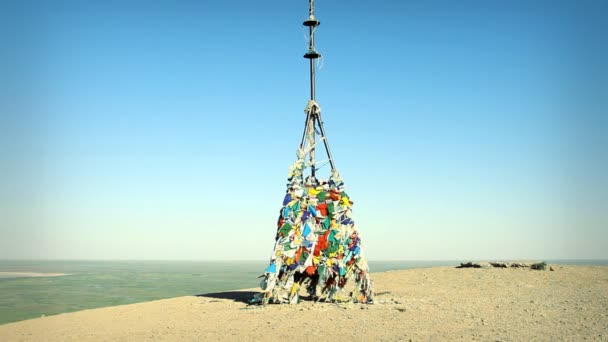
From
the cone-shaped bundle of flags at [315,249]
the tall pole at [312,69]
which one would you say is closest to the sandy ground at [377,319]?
the cone-shaped bundle of flags at [315,249]

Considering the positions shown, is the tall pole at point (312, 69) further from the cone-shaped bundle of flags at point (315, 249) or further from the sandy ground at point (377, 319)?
the sandy ground at point (377, 319)

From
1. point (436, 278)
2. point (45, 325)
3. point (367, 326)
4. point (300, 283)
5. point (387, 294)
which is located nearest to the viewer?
point (367, 326)

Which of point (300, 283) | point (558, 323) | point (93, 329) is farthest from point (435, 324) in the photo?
point (93, 329)

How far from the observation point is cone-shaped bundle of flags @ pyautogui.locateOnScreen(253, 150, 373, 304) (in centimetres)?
1630

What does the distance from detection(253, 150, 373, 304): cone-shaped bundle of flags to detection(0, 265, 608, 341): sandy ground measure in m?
0.73

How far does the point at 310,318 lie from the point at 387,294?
19.7 feet

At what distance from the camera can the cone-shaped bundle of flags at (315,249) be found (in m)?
16.3

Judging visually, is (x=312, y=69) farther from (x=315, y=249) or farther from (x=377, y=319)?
(x=377, y=319)

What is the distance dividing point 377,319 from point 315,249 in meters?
3.53

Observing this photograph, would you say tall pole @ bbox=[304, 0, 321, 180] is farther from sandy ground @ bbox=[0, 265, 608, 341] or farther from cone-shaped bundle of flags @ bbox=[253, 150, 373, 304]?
sandy ground @ bbox=[0, 265, 608, 341]

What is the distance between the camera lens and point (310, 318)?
14016 mm

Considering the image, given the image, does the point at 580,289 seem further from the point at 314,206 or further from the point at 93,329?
the point at 93,329

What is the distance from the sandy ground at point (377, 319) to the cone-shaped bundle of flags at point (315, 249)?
734 millimetres

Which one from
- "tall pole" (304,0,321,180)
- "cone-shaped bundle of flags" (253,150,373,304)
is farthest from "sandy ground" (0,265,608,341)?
"tall pole" (304,0,321,180)
